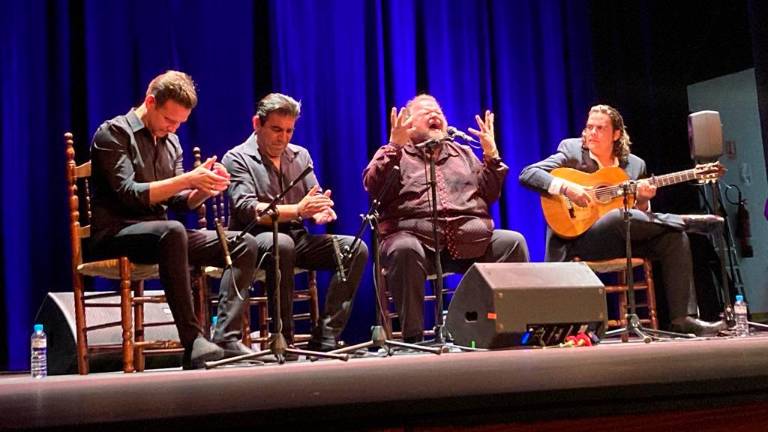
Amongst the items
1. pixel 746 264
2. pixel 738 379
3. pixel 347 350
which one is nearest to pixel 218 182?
pixel 347 350

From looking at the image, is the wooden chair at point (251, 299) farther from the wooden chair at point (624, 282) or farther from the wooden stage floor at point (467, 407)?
the wooden stage floor at point (467, 407)

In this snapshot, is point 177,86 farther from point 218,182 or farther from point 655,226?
point 655,226

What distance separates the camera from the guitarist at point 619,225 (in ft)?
12.7

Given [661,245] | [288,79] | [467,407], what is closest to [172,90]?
[288,79]

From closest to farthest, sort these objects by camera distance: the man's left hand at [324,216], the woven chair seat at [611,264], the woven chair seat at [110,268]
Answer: the woven chair seat at [110,268]
the man's left hand at [324,216]
the woven chair seat at [611,264]

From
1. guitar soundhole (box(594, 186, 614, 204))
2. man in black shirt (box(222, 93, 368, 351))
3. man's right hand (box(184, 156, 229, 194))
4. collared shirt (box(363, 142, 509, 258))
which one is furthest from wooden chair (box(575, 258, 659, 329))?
man's right hand (box(184, 156, 229, 194))

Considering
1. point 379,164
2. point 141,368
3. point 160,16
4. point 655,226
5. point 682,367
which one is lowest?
point 141,368

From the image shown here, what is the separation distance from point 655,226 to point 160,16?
8.88 ft

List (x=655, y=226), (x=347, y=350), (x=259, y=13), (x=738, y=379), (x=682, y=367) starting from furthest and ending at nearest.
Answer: (x=259, y=13) < (x=655, y=226) < (x=347, y=350) < (x=682, y=367) < (x=738, y=379)

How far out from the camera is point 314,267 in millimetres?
3496


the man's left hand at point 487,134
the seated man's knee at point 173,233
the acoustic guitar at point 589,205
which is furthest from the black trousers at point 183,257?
the acoustic guitar at point 589,205

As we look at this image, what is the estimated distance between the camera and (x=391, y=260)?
3.56 metres

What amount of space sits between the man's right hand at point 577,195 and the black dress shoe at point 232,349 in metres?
1.77

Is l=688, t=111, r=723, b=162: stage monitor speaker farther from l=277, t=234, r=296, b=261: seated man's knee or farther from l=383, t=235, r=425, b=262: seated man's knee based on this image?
l=277, t=234, r=296, b=261: seated man's knee
